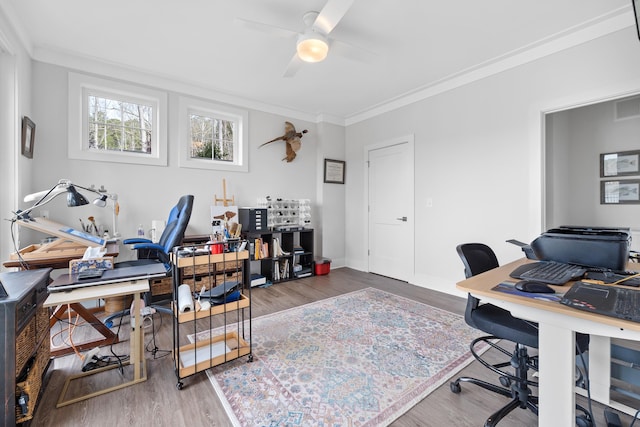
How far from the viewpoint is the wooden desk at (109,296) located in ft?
4.80

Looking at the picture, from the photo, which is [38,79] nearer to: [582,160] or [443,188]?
[443,188]

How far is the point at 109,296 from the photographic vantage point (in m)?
1.52

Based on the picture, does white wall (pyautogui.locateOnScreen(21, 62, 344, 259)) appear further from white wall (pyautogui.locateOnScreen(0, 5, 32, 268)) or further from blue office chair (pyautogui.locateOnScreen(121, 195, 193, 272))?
blue office chair (pyautogui.locateOnScreen(121, 195, 193, 272))

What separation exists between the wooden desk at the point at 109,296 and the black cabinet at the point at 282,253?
1.99 m

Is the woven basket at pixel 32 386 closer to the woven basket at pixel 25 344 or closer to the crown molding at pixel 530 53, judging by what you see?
the woven basket at pixel 25 344

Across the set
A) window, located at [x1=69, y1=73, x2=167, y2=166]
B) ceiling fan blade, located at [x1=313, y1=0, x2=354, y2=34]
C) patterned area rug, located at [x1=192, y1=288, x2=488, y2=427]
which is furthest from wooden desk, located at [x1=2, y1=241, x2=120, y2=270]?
ceiling fan blade, located at [x1=313, y1=0, x2=354, y2=34]

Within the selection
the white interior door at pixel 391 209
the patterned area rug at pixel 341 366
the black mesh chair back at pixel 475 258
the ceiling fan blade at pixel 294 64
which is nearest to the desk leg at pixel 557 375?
the black mesh chair back at pixel 475 258

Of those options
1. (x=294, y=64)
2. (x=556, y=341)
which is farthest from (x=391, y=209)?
(x=556, y=341)

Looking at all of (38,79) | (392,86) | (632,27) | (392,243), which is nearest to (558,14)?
(632,27)

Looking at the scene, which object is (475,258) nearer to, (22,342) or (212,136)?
(22,342)

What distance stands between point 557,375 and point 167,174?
384 cm

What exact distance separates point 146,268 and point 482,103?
3665mm

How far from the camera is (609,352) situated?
144cm

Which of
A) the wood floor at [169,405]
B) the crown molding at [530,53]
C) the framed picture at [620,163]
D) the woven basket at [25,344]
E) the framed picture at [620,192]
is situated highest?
the crown molding at [530,53]
